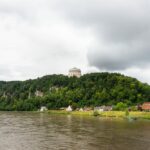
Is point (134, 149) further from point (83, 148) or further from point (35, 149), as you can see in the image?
point (35, 149)

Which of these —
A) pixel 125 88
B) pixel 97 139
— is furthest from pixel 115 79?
pixel 97 139

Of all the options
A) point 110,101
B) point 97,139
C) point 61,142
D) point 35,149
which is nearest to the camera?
point 35,149

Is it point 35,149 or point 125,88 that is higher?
point 125,88

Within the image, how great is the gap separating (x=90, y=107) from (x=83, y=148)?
144m

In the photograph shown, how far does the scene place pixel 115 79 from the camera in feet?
642

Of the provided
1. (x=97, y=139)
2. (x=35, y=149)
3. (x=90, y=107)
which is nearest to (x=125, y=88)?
(x=90, y=107)

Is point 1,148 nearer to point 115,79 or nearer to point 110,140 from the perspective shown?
point 110,140

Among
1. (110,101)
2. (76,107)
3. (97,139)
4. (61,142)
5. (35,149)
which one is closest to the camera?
(35,149)

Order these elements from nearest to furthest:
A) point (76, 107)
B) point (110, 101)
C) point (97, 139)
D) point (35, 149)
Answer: point (35, 149) < point (97, 139) < point (110, 101) < point (76, 107)

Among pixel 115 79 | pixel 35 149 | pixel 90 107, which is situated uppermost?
pixel 115 79

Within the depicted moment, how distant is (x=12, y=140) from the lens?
49000 millimetres

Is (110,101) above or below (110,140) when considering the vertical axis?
above

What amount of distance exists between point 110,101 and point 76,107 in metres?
23.5

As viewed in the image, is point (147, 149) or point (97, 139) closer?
point (147, 149)
